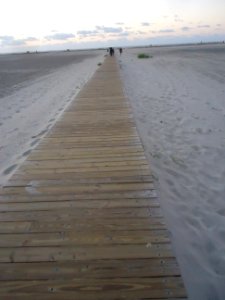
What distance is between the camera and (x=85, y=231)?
9.53 feet

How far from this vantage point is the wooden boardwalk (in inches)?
90.5

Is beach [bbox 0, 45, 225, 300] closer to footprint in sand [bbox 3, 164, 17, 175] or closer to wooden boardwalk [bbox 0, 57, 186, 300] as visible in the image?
footprint in sand [bbox 3, 164, 17, 175]

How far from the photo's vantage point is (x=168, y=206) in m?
4.22

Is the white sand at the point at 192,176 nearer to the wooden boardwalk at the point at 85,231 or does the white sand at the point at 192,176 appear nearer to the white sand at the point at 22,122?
the wooden boardwalk at the point at 85,231

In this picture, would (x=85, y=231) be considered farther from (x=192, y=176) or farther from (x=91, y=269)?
(x=192, y=176)

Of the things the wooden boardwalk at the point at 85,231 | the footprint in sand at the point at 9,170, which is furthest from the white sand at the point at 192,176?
the footprint in sand at the point at 9,170

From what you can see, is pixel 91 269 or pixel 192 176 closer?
pixel 91 269

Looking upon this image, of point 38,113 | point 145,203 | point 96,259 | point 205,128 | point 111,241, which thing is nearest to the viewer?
point 96,259

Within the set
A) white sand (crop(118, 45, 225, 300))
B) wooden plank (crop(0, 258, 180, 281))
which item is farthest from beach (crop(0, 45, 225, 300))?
wooden plank (crop(0, 258, 180, 281))

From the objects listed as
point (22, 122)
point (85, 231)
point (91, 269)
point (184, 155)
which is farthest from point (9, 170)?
point (22, 122)

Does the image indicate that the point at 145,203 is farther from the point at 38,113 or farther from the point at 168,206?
the point at 38,113

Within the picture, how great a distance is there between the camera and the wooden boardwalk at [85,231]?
→ 7.54 ft

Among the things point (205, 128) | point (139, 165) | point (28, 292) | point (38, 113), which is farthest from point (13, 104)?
point (28, 292)

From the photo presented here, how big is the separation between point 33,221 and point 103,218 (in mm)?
663
